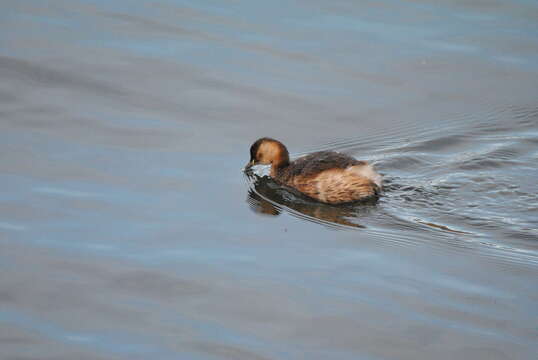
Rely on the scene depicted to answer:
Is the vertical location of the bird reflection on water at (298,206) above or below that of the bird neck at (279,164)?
below

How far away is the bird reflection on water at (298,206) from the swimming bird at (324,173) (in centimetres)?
7

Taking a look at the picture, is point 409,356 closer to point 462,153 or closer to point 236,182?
point 236,182

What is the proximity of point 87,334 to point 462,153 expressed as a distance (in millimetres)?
4223

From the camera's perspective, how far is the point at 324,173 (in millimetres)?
7273

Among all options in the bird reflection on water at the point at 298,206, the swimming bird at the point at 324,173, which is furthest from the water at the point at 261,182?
the swimming bird at the point at 324,173

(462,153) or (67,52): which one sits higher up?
(67,52)

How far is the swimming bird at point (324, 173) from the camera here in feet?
23.6

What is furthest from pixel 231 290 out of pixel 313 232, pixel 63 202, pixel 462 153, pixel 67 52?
pixel 67 52

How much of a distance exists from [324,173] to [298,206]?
1.12 feet

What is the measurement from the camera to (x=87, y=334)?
4898 millimetres

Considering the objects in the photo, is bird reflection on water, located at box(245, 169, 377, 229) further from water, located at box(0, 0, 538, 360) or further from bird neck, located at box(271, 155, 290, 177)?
bird neck, located at box(271, 155, 290, 177)

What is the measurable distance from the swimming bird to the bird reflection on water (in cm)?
7

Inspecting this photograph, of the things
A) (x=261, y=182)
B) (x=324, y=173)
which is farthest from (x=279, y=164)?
(x=324, y=173)

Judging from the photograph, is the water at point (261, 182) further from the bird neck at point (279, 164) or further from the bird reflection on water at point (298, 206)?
the bird neck at point (279, 164)
